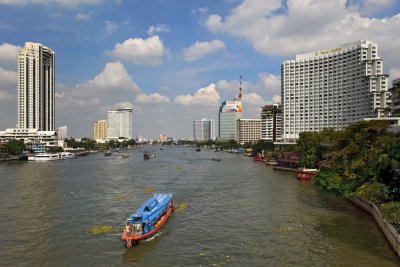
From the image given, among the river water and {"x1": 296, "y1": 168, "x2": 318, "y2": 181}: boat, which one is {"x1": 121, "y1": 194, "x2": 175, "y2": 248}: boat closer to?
the river water

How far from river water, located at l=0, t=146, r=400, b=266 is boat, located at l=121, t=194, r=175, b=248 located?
706 millimetres

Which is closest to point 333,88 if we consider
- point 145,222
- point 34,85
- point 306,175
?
point 306,175

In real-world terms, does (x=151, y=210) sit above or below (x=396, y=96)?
below

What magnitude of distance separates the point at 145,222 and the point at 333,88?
489 feet

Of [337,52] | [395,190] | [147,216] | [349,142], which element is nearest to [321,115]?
[337,52]

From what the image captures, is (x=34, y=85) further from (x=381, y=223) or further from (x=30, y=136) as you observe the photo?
(x=381, y=223)

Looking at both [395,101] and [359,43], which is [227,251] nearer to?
[395,101]

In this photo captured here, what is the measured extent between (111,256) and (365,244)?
65.8 feet

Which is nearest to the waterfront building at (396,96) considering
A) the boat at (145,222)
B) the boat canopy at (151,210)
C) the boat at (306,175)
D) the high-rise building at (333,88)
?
the boat at (306,175)

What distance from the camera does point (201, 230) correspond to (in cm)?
3325

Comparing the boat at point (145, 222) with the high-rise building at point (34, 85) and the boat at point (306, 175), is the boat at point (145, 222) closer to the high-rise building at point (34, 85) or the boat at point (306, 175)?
the boat at point (306, 175)

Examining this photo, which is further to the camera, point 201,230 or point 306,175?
point 306,175

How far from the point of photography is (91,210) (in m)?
41.7

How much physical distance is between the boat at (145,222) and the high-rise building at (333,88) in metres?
123
